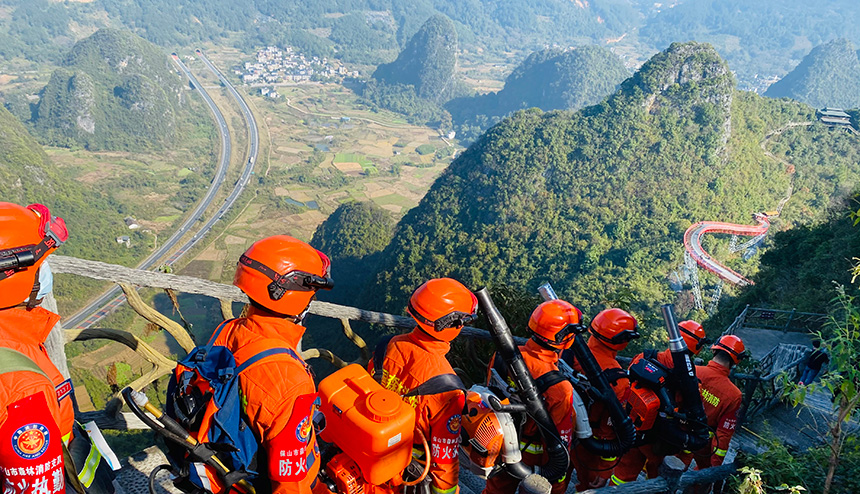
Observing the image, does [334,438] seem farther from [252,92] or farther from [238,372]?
[252,92]

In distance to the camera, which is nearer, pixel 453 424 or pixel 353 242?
pixel 453 424

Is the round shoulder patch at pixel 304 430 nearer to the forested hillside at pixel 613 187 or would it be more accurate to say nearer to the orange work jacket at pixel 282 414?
the orange work jacket at pixel 282 414

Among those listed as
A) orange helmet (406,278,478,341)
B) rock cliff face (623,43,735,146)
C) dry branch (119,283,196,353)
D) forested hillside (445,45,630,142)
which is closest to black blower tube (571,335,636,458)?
orange helmet (406,278,478,341)

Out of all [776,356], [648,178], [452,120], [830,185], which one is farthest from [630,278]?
[452,120]

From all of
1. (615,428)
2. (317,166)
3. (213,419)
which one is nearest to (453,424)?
(213,419)

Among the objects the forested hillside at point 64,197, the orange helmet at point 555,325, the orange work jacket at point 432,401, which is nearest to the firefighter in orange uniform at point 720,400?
the orange helmet at point 555,325

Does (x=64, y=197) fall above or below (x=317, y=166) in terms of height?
below

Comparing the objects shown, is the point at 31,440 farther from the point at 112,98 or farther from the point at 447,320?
the point at 112,98
